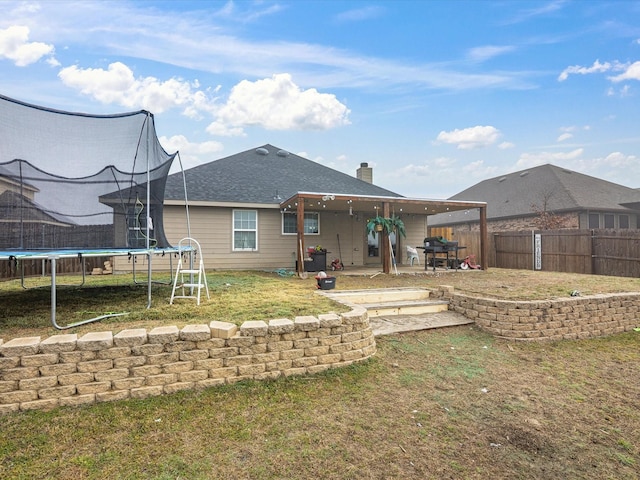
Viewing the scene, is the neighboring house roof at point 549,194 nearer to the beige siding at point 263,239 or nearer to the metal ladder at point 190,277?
the beige siding at point 263,239

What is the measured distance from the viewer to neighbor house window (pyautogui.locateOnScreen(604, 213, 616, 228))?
16.5 meters

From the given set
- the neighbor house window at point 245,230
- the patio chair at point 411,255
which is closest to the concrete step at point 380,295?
the neighbor house window at point 245,230

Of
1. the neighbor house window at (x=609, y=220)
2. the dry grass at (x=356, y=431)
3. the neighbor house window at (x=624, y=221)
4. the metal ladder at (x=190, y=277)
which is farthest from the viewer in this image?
the neighbor house window at (x=624, y=221)

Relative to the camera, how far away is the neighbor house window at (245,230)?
10.7 m

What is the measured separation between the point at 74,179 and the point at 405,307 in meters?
5.65

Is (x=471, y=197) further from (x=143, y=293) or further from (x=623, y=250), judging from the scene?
(x=143, y=293)

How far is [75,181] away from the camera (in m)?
5.07

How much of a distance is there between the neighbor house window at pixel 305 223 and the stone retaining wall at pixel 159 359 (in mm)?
7833

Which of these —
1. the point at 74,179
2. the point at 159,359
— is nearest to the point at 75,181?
the point at 74,179

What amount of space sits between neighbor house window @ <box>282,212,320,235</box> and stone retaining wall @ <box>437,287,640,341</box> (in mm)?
6344

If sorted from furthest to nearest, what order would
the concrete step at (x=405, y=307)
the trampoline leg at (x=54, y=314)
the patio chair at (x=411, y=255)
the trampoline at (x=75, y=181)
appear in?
the patio chair at (x=411, y=255) → the concrete step at (x=405, y=307) → the trampoline at (x=75, y=181) → the trampoline leg at (x=54, y=314)

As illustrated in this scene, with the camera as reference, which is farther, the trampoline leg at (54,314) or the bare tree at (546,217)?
the bare tree at (546,217)

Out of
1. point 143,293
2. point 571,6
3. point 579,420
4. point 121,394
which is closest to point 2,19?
point 143,293

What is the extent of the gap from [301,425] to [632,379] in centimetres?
394
